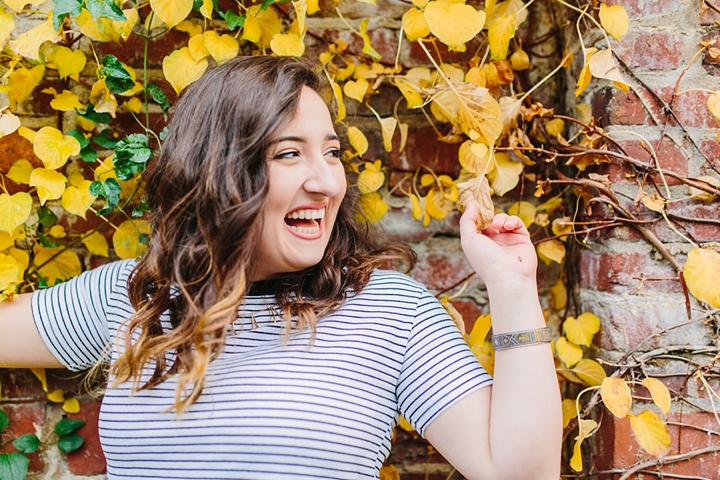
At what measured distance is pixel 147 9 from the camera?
1157mm

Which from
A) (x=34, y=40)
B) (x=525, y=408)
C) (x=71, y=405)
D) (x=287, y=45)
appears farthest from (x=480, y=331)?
(x=34, y=40)

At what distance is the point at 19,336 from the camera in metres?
1.04

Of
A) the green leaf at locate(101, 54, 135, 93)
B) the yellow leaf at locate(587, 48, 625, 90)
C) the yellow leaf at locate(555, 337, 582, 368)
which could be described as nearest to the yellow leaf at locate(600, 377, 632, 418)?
the yellow leaf at locate(555, 337, 582, 368)

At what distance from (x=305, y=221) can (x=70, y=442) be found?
0.70 meters

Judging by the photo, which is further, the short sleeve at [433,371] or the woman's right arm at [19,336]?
the woman's right arm at [19,336]

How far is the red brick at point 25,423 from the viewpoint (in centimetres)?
115

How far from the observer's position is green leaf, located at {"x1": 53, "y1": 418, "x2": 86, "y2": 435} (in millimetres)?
1151

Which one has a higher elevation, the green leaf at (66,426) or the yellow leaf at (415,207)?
the yellow leaf at (415,207)

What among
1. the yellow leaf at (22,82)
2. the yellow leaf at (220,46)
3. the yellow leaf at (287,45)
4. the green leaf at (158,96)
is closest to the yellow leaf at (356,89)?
the yellow leaf at (287,45)

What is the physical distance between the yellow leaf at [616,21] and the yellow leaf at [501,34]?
15cm

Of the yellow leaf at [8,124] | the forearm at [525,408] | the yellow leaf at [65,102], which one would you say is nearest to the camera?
the forearm at [525,408]

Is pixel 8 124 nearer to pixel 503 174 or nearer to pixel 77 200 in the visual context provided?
pixel 77 200

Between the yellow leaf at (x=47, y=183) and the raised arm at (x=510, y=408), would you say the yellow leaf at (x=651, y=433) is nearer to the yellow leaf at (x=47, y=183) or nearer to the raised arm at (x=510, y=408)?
the raised arm at (x=510, y=408)

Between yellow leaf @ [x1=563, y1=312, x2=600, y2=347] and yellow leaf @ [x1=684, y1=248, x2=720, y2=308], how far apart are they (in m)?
0.19
